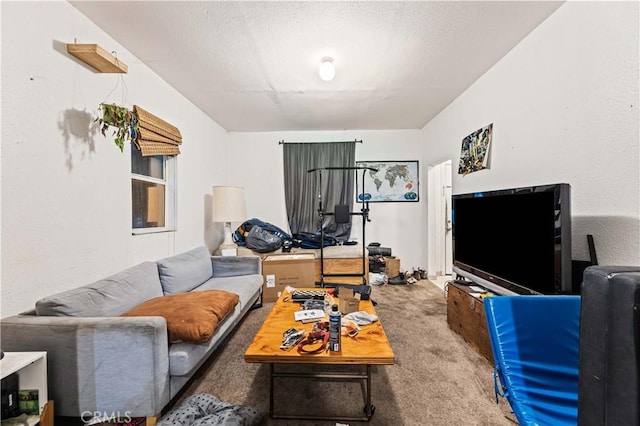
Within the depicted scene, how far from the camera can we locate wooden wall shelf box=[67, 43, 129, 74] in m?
1.71

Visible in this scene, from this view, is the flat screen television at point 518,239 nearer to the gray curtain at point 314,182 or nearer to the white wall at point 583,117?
the white wall at point 583,117

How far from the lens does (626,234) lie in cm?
145

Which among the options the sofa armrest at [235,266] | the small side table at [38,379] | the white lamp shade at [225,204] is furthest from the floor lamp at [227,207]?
the small side table at [38,379]

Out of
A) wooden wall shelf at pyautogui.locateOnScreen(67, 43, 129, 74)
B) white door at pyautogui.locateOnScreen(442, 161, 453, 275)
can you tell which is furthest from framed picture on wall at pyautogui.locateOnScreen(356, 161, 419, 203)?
wooden wall shelf at pyautogui.locateOnScreen(67, 43, 129, 74)

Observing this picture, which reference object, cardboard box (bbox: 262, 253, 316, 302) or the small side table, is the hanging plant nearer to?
the small side table

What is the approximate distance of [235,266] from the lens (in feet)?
10.5

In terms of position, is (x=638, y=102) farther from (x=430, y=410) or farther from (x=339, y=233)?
(x=339, y=233)

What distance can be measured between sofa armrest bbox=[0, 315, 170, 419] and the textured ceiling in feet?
6.14

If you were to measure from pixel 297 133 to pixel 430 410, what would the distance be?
13.3 feet

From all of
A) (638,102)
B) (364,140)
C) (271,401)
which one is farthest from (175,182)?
(638,102)

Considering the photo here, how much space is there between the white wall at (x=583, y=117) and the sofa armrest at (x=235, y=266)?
2683 millimetres

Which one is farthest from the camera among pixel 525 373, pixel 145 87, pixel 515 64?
pixel 145 87

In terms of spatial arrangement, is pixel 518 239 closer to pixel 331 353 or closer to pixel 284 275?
pixel 331 353

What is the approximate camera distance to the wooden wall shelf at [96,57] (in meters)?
1.71
